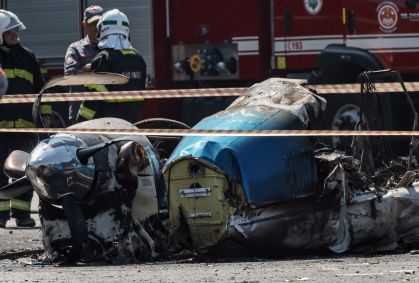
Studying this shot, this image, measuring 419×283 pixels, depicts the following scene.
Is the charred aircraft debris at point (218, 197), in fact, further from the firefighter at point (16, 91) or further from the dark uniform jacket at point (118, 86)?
the firefighter at point (16, 91)

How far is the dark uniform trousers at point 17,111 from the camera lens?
10914 mm

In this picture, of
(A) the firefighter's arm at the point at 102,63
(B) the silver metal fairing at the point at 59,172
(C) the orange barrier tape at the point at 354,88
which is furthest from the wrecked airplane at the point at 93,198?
(C) the orange barrier tape at the point at 354,88

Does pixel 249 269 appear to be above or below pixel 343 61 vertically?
below

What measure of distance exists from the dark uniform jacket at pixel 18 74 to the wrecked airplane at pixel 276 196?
2894 millimetres

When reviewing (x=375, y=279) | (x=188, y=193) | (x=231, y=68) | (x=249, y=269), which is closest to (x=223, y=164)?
(x=188, y=193)

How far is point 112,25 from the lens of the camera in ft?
34.1

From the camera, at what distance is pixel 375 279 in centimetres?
679

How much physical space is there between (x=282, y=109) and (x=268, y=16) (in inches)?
291

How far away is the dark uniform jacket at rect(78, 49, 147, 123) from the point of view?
33.5 feet

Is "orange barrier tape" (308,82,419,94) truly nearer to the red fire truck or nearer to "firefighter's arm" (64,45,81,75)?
"firefighter's arm" (64,45,81,75)

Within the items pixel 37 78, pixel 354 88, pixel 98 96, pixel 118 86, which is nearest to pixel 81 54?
pixel 37 78

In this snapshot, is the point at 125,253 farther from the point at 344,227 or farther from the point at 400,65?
the point at 400,65

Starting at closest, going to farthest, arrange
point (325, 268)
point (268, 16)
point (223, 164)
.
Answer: point (325, 268) → point (223, 164) → point (268, 16)

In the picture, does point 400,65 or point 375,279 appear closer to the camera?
point 375,279
